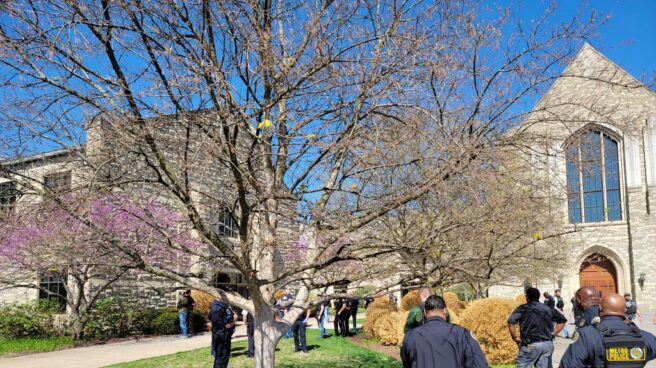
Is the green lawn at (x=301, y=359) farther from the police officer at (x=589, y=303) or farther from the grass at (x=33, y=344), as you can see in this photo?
the police officer at (x=589, y=303)

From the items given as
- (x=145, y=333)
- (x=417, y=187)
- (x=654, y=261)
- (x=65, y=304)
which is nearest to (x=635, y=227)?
(x=654, y=261)

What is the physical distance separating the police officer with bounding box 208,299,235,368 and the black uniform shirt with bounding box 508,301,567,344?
4.72 m

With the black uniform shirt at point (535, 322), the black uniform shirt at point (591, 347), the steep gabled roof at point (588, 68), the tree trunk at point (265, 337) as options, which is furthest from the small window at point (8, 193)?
the black uniform shirt at point (535, 322)

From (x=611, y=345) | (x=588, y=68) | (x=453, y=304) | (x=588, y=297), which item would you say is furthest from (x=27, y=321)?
(x=611, y=345)

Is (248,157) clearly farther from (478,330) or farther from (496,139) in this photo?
(478,330)

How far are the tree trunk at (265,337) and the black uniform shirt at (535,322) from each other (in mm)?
3466

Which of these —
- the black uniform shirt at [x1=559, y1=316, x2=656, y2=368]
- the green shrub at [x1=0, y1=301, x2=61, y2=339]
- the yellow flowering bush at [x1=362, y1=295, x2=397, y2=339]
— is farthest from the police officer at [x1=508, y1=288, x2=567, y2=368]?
the green shrub at [x1=0, y1=301, x2=61, y2=339]

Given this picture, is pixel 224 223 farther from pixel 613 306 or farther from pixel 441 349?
pixel 613 306

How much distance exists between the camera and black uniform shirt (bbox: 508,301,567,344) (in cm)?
762

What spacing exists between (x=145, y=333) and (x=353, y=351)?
28.8ft

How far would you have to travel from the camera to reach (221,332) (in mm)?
9953

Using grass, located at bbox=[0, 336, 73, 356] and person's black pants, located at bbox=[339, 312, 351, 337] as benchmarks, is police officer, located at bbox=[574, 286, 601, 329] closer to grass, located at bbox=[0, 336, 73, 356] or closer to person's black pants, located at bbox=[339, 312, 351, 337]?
person's black pants, located at bbox=[339, 312, 351, 337]

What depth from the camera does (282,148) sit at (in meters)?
6.15

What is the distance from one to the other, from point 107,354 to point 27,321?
4.77 m
